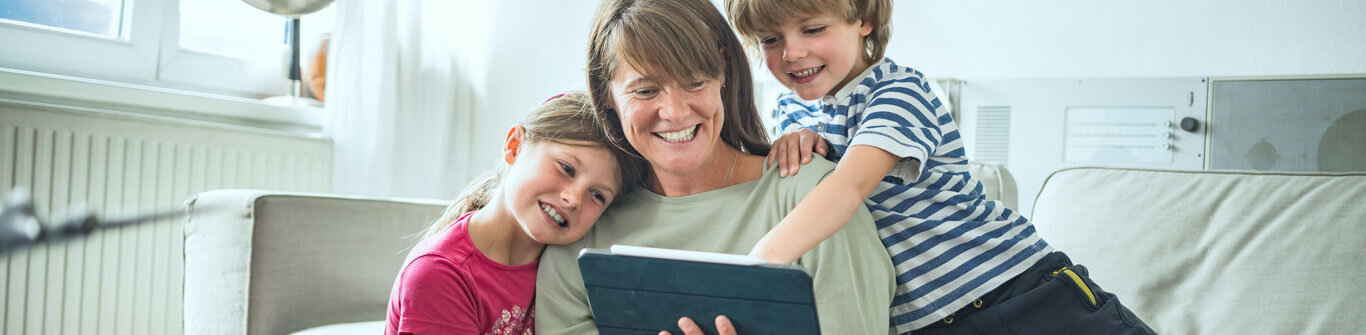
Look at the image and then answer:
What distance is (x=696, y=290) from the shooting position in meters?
0.87

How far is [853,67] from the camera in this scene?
1281 millimetres

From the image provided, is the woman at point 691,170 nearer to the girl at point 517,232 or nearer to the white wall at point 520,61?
the girl at point 517,232

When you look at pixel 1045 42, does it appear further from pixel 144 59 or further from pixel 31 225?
pixel 31 225

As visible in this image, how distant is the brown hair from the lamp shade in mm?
1662

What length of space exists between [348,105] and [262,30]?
1.32ft

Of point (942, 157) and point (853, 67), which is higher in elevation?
point (853, 67)

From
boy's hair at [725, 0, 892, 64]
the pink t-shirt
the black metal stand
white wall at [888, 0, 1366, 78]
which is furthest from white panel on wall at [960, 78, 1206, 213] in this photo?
the black metal stand

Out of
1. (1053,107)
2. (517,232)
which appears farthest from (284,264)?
(1053,107)

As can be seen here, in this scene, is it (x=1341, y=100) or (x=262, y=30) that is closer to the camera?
(x=1341, y=100)

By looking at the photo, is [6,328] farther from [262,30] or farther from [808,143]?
[808,143]

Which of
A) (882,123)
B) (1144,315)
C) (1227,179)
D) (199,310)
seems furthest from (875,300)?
(199,310)

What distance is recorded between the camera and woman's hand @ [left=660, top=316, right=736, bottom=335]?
889 millimetres

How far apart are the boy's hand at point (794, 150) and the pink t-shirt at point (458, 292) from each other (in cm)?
38

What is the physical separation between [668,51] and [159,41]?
2.07 metres
